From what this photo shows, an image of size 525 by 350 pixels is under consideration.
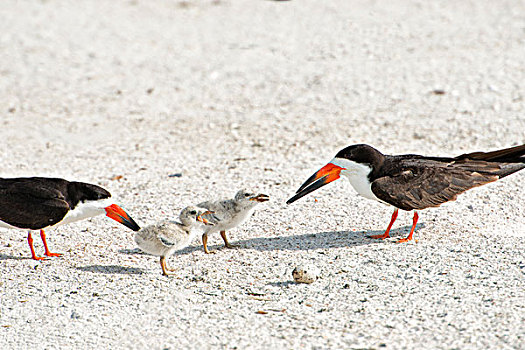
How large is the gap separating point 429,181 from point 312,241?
48.2 inches

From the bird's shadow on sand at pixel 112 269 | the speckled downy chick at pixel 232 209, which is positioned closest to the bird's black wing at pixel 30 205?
the bird's shadow on sand at pixel 112 269

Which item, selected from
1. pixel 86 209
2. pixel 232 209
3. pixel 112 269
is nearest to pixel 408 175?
pixel 232 209

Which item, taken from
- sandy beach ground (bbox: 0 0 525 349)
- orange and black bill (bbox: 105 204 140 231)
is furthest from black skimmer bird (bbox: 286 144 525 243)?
orange and black bill (bbox: 105 204 140 231)

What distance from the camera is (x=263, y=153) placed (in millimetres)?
8672

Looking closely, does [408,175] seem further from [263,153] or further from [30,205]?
[30,205]

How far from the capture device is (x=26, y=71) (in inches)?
483

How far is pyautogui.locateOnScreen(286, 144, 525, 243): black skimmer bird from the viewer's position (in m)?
6.03

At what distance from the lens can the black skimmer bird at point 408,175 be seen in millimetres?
6031

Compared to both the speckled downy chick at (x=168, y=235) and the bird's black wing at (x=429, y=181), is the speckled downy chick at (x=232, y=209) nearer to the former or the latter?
the speckled downy chick at (x=168, y=235)

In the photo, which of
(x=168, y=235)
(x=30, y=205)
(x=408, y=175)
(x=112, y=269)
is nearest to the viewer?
(x=168, y=235)

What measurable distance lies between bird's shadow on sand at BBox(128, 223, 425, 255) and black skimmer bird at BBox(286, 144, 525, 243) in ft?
0.59

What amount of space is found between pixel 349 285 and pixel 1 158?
5580 millimetres

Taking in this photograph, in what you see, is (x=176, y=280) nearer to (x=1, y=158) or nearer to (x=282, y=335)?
(x=282, y=335)

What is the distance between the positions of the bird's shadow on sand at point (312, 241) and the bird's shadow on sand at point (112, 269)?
1.27ft
